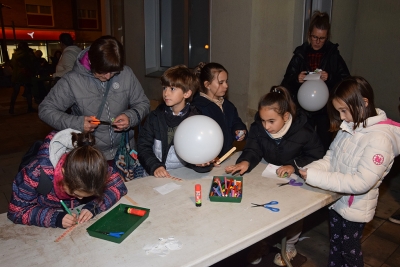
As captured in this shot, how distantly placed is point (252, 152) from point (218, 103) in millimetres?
570

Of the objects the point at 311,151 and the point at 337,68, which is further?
the point at 337,68

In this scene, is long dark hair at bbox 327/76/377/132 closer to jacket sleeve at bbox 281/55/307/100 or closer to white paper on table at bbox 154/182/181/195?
white paper on table at bbox 154/182/181/195

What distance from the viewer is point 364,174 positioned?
1695 millimetres

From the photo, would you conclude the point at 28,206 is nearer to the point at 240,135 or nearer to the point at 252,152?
the point at 252,152

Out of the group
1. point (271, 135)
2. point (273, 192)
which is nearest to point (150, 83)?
point (271, 135)

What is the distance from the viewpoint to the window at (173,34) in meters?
5.47

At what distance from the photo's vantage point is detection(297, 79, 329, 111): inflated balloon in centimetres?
294

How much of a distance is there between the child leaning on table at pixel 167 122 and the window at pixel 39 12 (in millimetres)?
20466

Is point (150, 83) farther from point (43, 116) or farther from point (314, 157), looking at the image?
point (314, 157)

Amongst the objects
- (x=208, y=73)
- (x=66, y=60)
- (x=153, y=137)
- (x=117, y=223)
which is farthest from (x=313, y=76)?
(x=66, y=60)

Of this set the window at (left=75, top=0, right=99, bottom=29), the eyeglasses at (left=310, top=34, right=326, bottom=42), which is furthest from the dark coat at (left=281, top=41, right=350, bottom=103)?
the window at (left=75, top=0, right=99, bottom=29)

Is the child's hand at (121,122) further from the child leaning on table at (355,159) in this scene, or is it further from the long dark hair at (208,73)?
the child leaning on table at (355,159)

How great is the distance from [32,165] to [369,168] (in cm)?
173

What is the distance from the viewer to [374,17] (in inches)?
192
